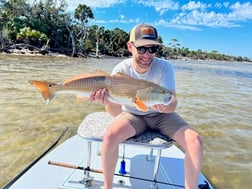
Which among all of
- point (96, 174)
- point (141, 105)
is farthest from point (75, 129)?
point (141, 105)

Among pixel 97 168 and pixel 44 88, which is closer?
pixel 44 88

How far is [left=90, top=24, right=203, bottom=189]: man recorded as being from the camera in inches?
93.0

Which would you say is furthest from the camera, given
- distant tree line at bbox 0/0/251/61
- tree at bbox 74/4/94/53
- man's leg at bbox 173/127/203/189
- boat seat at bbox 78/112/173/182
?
tree at bbox 74/4/94/53

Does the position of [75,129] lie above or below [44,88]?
below

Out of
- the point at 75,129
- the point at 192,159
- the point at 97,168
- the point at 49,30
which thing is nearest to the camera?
the point at 192,159

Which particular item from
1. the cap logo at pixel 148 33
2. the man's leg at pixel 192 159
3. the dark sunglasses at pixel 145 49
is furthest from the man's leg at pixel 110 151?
the cap logo at pixel 148 33

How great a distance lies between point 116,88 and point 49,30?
4912 cm

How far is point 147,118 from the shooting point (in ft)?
9.16

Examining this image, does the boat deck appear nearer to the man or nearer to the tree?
the man

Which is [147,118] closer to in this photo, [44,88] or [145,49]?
[145,49]

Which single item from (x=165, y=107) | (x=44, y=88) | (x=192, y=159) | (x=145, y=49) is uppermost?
(x=145, y=49)

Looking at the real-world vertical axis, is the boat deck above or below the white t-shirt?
below

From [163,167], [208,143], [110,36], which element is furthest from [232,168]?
[110,36]

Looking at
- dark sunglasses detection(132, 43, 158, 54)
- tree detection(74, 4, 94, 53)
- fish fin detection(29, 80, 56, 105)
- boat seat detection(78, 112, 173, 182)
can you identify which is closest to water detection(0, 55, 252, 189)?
boat seat detection(78, 112, 173, 182)
